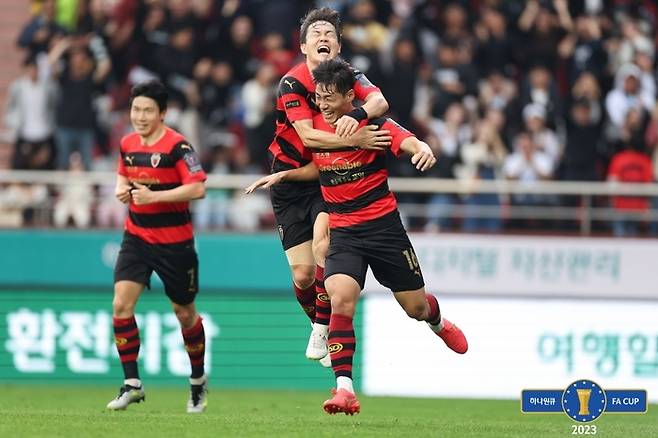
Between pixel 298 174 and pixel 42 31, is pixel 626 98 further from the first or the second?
pixel 298 174

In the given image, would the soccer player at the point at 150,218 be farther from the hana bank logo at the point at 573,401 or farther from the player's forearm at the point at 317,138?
the hana bank logo at the point at 573,401

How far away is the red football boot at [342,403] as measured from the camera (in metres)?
11.1

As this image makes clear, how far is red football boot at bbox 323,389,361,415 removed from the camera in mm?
11062

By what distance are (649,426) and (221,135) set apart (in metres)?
9.43

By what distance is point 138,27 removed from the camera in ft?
71.7

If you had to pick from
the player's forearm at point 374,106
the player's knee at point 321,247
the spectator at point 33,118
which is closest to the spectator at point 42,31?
the spectator at point 33,118

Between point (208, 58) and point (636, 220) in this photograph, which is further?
point (208, 58)

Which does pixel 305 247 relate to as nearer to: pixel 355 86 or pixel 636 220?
pixel 355 86

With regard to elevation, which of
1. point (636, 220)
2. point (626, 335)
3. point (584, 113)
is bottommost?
point (626, 335)

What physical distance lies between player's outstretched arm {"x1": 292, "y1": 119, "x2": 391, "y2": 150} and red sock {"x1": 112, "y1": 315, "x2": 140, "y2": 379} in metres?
2.92

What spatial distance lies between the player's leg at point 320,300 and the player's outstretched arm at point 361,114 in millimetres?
Answer: 1247

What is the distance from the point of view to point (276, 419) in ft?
40.7

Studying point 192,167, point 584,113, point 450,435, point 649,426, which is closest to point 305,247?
point 192,167

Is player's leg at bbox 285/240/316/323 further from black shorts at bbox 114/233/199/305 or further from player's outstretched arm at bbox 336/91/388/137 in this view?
player's outstretched arm at bbox 336/91/388/137
